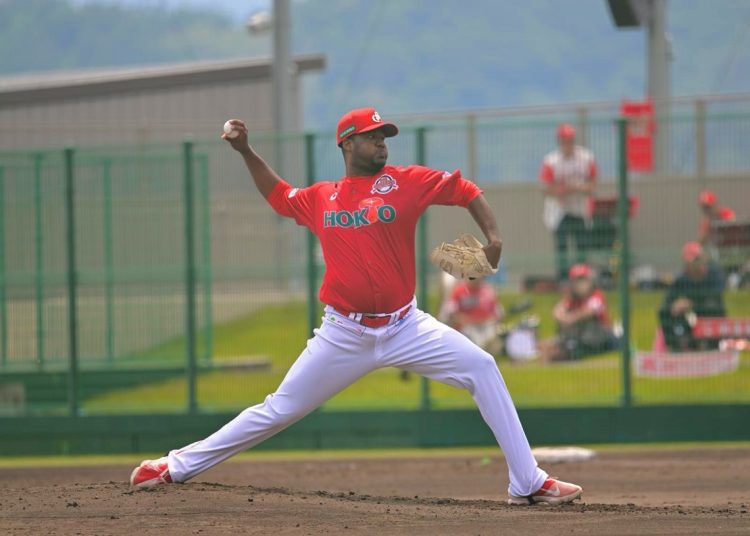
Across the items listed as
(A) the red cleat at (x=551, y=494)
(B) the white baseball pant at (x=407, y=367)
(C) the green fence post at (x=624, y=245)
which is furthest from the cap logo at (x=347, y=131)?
(C) the green fence post at (x=624, y=245)

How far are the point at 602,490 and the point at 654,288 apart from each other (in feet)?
12.2

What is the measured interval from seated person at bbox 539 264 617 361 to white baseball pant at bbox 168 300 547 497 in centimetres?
556

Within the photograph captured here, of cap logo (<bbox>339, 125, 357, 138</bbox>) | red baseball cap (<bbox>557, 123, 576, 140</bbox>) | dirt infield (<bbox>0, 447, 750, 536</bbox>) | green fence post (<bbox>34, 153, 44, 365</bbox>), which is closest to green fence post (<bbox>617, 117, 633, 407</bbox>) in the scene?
red baseball cap (<bbox>557, 123, 576, 140</bbox>)

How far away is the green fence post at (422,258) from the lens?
13719 mm

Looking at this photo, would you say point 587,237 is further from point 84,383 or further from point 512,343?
point 84,383

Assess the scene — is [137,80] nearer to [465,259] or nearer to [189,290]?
[189,290]

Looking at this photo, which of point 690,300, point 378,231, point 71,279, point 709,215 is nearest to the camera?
point 378,231

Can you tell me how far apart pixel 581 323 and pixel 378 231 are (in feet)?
20.0

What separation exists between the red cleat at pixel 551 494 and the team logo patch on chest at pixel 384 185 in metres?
2.02

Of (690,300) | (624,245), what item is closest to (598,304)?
(624,245)

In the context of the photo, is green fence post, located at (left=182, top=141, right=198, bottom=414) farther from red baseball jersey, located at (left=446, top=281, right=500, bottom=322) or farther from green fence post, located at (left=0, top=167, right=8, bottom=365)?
red baseball jersey, located at (left=446, top=281, right=500, bottom=322)

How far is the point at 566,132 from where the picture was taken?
13.6m

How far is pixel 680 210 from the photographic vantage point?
45.2 ft

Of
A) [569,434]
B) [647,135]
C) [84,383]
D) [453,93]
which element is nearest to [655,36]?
[647,135]
